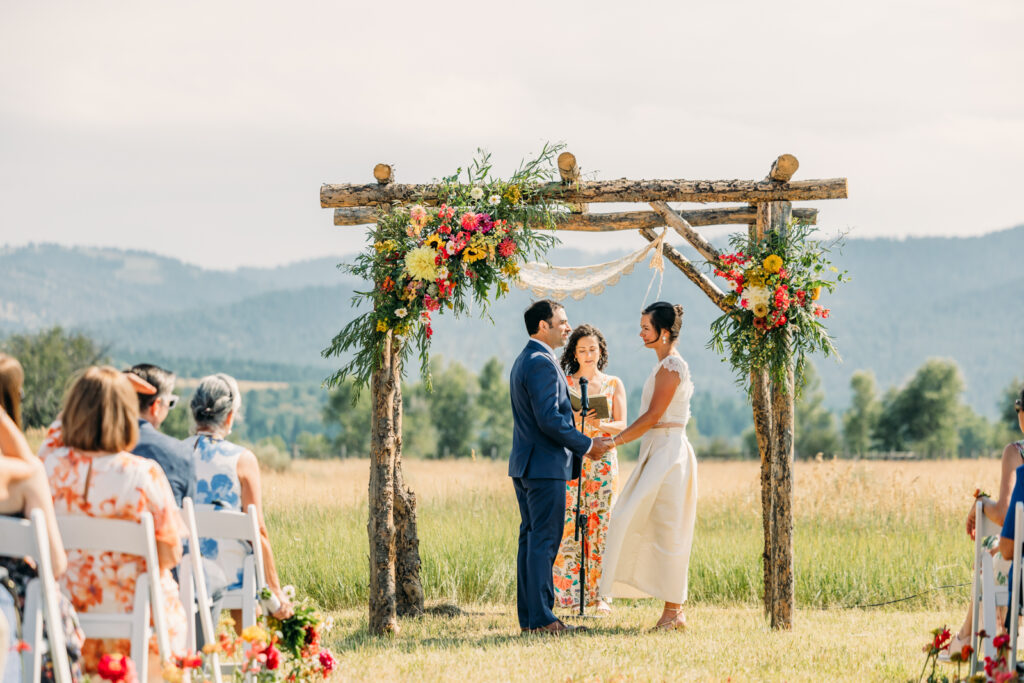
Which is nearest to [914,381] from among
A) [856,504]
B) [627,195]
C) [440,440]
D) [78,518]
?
[440,440]

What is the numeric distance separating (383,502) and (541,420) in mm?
1344

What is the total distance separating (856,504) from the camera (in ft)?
37.5

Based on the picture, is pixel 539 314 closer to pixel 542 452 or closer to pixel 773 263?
pixel 542 452

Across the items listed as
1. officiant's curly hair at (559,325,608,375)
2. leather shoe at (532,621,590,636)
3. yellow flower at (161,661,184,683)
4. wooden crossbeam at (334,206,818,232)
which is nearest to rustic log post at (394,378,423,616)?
leather shoe at (532,621,590,636)

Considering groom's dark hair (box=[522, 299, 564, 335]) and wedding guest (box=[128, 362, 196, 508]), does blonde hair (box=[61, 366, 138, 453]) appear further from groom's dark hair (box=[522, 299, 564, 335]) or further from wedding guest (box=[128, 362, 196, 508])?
groom's dark hair (box=[522, 299, 564, 335])

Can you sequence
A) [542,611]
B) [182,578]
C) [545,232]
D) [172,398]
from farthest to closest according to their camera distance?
1. [545,232]
2. [542,611]
3. [172,398]
4. [182,578]

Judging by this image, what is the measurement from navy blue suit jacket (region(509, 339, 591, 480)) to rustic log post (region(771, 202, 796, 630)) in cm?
148

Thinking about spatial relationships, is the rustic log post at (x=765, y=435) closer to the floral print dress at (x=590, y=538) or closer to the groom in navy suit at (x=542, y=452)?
the floral print dress at (x=590, y=538)

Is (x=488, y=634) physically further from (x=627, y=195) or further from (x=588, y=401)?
(x=627, y=195)

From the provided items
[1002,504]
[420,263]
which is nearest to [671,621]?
[1002,504]

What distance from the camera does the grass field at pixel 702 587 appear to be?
6.23m

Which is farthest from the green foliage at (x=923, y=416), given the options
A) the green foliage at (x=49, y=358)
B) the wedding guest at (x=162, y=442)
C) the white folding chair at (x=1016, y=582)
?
the wedding guest at (x=162, y=442)

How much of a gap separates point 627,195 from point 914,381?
229 feet

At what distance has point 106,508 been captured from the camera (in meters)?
4.02
